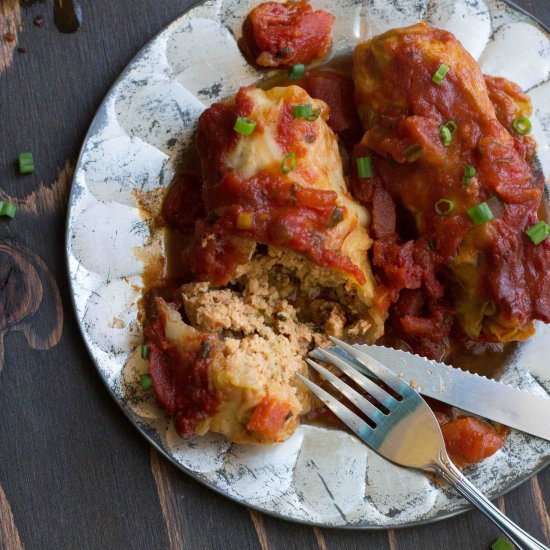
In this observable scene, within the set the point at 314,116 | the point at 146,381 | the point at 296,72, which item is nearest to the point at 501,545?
the point at 146,381

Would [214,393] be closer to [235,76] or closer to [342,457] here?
[342,457]

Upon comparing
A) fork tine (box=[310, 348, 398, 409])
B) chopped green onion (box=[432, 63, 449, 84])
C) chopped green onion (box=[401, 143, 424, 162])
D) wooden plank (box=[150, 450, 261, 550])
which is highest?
chopped green onion (box=[432, 63, 449, 84])

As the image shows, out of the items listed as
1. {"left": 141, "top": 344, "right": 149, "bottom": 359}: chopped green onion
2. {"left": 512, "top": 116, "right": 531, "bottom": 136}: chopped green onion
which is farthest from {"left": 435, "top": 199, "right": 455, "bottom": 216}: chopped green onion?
{"left": 141, "top": 344, "right": 149, "bottom": 359}: chopped green onion

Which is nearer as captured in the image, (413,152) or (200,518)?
(413,152)

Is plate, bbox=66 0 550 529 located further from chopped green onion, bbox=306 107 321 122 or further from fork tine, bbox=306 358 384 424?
chopped green onion, bbox=306 107 321 122

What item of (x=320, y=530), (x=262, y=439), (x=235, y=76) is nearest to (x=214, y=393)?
(x=262, y=439)

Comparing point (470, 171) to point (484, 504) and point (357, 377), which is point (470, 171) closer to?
point (357, 377)
